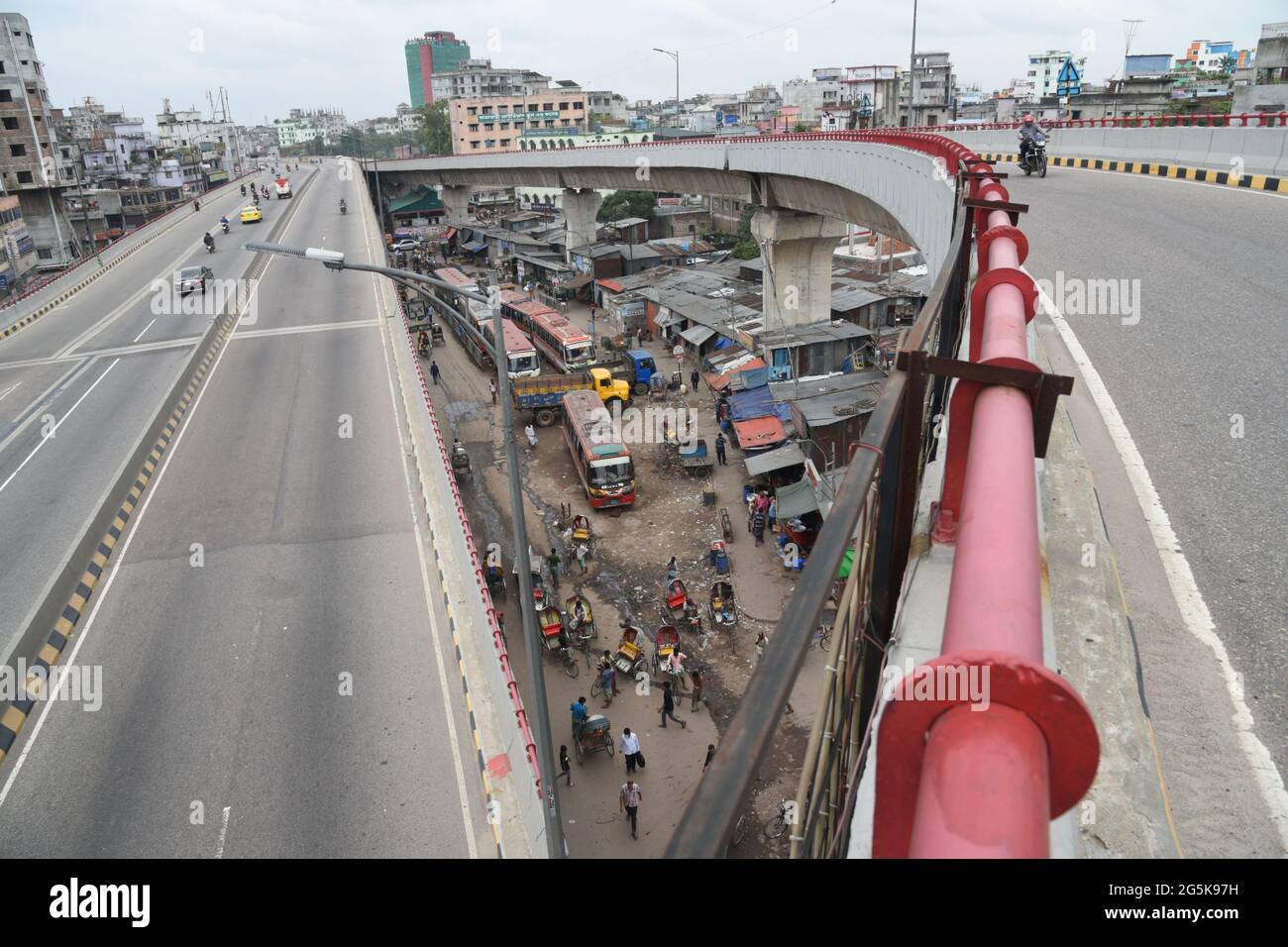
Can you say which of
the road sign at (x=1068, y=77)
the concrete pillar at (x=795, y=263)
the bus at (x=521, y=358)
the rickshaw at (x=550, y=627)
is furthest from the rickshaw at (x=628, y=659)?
the road sign at (x=1068, y=77)

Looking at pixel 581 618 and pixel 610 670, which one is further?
pixel 581 618

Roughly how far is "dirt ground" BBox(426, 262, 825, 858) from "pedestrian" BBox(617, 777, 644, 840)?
23 cm

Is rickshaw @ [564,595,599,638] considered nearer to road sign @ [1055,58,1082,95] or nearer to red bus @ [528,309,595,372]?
red bus @ [528,309,595,372]

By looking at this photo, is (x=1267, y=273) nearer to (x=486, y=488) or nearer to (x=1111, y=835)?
(x=1111, y=835)

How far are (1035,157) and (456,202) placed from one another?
2562 inches

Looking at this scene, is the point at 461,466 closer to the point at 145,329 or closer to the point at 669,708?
the point at 145,329

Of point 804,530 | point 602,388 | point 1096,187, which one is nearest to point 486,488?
point 602,388

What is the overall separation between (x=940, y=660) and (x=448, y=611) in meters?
10.8

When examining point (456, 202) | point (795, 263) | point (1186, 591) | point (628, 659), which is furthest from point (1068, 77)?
point (456, 202)

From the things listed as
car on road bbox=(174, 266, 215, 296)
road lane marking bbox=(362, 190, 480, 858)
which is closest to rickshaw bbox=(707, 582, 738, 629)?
road lane marking bbox=(362, 190, 480, 858)

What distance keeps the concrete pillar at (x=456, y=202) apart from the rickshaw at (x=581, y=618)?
2607 inches

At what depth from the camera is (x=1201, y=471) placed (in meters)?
5.75

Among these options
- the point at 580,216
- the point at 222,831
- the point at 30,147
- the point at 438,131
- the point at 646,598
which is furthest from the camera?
the point at 438,131

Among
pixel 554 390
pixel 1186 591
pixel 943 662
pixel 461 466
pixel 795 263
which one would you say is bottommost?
pixel 461 466
